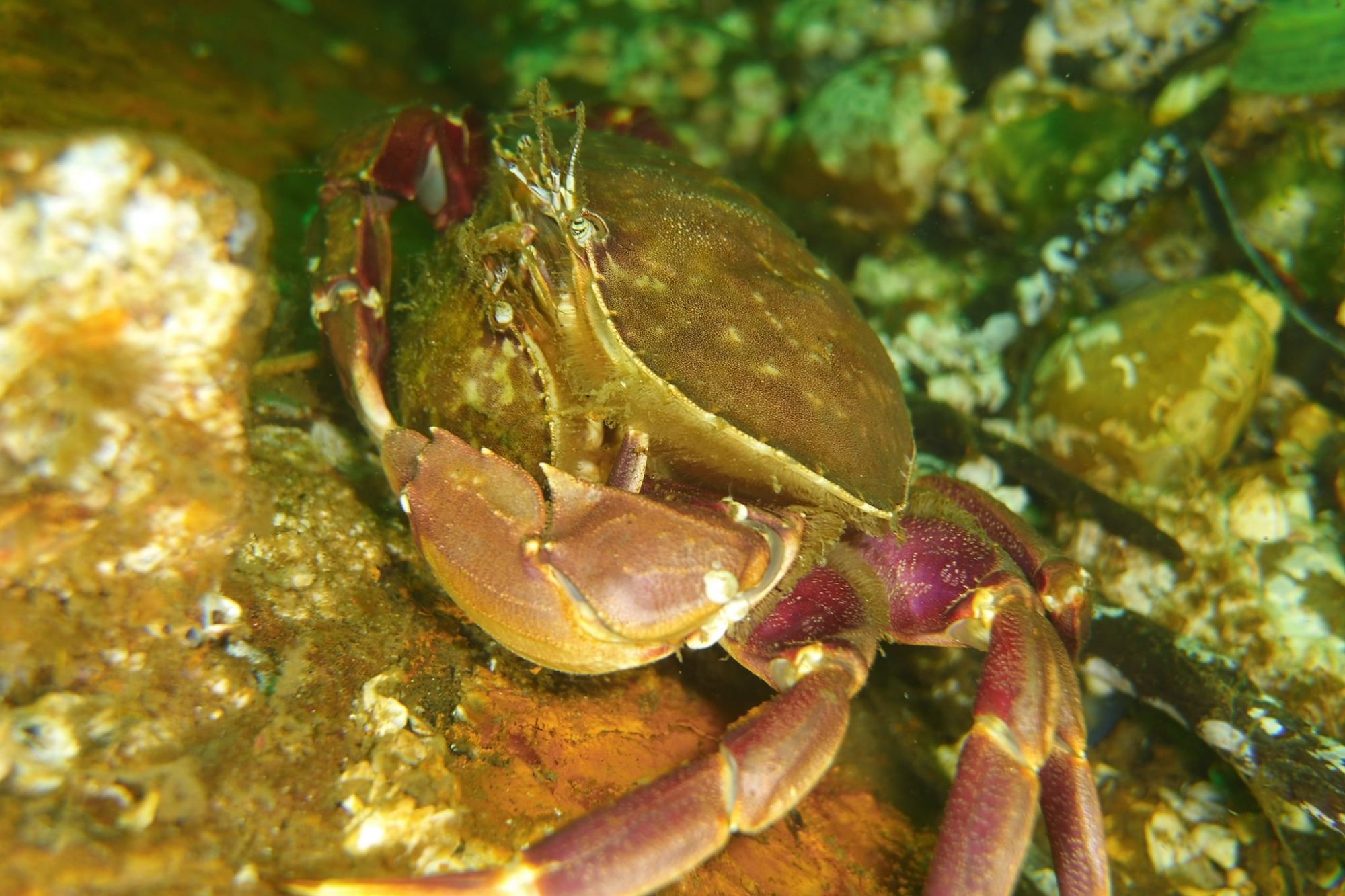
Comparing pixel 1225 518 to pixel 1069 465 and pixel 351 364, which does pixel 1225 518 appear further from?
pixel 351 364

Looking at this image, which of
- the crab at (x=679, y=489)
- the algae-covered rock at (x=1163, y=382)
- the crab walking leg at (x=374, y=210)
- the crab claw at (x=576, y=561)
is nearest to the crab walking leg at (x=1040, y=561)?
the crab at (x=679, y=489)

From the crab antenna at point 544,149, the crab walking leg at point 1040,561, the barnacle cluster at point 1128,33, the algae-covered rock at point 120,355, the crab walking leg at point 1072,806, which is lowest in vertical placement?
the crab walking leg at point 1072,806

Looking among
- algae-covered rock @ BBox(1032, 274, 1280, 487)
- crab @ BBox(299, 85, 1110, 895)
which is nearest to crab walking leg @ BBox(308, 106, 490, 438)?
crab @ BBox(299, 85, 1110, 895)

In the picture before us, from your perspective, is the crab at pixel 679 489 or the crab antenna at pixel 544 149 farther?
the crab antenna at pixel 544 149

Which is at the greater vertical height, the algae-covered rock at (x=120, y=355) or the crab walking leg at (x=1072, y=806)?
the algae-covered rock at (x=120, y=355)

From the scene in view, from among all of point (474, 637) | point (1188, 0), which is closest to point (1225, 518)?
point (1188, 0)

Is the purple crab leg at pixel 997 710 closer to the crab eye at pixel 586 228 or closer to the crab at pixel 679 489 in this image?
the crab at pixel 679 489
